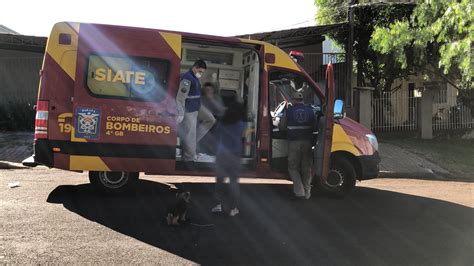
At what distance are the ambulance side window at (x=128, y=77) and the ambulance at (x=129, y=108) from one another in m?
0.01

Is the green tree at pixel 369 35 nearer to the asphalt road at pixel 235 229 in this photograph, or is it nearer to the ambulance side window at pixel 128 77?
the asphalt road at pixel 235 229

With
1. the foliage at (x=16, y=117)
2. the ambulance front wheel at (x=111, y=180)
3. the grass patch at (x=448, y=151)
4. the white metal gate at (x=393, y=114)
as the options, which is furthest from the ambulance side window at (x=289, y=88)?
the foliage at (x=16, y=117)

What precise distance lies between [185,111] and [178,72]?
2.22ft

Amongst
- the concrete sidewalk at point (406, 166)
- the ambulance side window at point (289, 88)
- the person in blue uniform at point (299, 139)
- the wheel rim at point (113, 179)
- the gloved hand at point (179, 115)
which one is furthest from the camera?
the concrete sidewalk at point (406, 166)

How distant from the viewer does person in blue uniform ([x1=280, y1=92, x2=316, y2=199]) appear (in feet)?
24.3

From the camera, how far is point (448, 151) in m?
14.4

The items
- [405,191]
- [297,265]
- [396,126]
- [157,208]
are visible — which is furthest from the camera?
[396,126]

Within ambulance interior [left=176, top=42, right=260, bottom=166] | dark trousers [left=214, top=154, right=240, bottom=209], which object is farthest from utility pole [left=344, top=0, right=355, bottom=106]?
dark trousers [left=214, top=154, right=240, bottom=209]

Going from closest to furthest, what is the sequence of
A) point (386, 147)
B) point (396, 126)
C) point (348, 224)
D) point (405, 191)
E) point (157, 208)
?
point (348, 224), point (157, 208), point (405, 191), point (386, 147), point (396, 126)

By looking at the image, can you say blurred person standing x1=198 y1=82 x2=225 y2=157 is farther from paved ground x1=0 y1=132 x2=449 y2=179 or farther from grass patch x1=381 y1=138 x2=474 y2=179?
grass patch x1=381 y1=138 x2=474 y2=179

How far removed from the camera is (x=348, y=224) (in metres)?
6.24

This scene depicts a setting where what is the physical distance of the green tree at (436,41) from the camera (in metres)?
10.7

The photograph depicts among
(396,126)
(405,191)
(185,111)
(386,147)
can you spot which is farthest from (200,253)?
(396,126)

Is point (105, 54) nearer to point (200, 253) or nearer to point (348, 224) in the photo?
point (200, 253)
